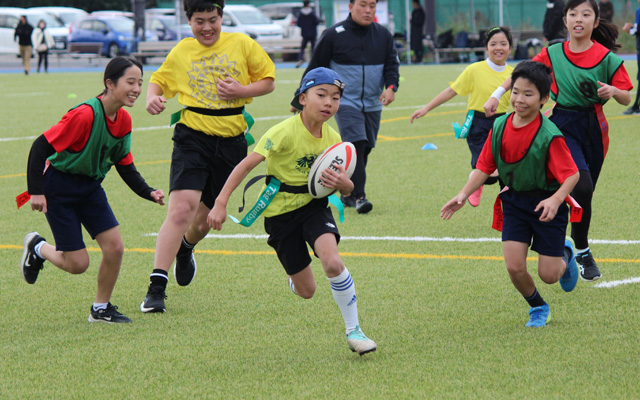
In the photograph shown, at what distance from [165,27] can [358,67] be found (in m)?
33.2

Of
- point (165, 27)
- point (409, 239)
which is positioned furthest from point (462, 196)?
point (165, 27)

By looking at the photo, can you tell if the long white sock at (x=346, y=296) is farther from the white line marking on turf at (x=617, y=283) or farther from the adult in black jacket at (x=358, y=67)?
the adult in black jacket at (x=358, y=67)

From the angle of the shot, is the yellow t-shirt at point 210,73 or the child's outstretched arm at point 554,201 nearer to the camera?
the child's outstretched arm at point 554,201

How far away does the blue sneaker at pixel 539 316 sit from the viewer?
512 cm

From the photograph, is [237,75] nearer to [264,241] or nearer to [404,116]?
[264,241]

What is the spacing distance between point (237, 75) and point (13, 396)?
8.68 feet

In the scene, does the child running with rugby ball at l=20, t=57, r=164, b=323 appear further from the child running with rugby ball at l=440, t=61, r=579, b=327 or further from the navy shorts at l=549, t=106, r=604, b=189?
the navy shorts at l=549, t=106, r=604, b=189

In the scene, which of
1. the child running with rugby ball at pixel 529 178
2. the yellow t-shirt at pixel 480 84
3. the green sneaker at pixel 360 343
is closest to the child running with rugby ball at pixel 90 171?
the green sneaker at pixel 360 343

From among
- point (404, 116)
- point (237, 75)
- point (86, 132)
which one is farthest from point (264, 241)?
point (404, 116)

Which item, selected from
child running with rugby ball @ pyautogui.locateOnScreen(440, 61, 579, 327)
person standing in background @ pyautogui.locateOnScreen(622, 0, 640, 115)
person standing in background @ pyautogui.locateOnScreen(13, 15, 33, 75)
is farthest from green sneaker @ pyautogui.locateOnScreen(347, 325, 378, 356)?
person standing in background @ pyautogui.locateOnScreen(13, 15, 33, 75)

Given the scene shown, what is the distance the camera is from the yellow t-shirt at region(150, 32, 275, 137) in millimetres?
5988

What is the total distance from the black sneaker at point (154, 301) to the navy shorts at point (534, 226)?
214 cm

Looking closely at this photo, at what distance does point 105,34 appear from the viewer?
3853 centimetres

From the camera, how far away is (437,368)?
4469 millimetres
